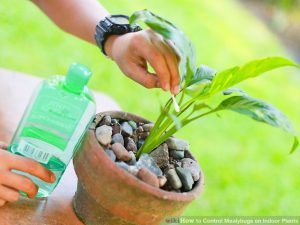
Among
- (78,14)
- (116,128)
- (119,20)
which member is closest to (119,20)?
(119,20)

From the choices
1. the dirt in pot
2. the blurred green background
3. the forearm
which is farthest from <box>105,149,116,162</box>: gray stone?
the blurred green background

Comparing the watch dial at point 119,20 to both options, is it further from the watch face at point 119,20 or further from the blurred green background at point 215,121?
the blurred green background at point 215,121

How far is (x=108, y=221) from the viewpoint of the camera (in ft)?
2.69

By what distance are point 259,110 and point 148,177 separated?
20cm

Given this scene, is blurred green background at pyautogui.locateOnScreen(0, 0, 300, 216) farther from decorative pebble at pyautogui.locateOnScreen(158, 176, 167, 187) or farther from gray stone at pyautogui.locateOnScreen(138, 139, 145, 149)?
decorative pebble at pyautogui.locateOnScreen(158, 176, 167, 187)

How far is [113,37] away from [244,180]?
4.97 feet

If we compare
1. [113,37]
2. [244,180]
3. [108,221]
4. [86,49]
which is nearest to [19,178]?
[108,221]

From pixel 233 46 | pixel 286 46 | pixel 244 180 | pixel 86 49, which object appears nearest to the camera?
pixel 244 180

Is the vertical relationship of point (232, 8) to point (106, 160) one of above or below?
below

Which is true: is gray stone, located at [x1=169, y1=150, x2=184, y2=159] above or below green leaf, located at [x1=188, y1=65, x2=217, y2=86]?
below

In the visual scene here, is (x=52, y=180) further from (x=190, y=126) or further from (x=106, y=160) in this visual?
(x=190, y=126)

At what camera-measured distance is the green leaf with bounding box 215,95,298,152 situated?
30.9 inches

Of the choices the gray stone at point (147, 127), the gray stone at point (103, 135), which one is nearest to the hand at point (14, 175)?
the gray stone at point (103, 135)

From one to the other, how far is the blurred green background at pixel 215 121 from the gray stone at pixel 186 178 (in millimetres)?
1315
